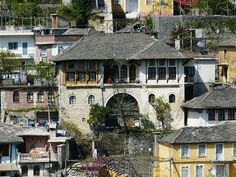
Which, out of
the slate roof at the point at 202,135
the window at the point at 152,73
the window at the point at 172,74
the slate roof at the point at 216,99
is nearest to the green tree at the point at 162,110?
the slate roof at the point at 216,99

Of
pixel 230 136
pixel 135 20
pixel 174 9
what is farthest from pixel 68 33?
pixel 230 136

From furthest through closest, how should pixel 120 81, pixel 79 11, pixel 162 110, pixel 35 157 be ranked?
pixel 79 11 < pixel 120 81 < pixel 162 110 < pixel 35 157

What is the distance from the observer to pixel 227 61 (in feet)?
256

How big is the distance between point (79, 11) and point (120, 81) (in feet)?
56.5

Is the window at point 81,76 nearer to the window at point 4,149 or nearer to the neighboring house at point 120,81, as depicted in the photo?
the neighboring house at point 120,81

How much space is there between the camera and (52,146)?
67.2m

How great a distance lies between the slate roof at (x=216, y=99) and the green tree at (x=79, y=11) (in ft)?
63.5

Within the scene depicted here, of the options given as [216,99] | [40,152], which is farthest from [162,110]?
[40,152]

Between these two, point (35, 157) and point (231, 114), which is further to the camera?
point (231, 114)

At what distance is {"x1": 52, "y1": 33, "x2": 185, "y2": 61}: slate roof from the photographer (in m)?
72.1

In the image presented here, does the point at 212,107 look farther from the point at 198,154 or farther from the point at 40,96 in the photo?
the point at 40,96

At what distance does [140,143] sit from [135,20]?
22.0 m

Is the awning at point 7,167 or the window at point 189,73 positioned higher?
the window at point 189,73

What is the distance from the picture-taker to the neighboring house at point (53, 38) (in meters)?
81.4
